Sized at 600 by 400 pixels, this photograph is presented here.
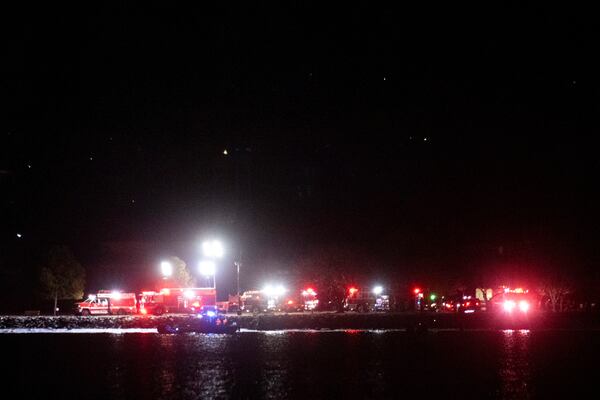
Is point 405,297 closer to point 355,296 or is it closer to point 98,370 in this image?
point 355,296

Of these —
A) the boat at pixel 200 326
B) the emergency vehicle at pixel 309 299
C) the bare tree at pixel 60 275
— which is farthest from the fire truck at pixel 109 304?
the boat at pixel 200 326

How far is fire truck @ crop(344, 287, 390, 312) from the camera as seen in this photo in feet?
203

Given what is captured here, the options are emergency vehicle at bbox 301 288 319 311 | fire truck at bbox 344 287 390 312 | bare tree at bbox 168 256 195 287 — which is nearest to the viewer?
fire truck at bbox 344 287 390 312

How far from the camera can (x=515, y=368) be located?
19.6 metres

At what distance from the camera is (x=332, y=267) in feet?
200

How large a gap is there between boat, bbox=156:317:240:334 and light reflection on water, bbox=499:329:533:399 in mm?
12164

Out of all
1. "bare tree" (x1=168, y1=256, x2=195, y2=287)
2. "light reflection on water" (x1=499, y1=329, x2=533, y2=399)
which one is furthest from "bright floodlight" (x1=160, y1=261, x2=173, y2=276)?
"light reflection on water" (x1=499, y1=329, x2=533, y2=399)

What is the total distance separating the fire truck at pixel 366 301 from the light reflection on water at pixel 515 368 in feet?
103

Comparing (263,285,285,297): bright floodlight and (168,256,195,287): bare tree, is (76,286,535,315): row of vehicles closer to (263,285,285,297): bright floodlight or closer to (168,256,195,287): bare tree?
(263,285,285,297): bright floodlight

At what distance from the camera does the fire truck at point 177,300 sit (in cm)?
5662

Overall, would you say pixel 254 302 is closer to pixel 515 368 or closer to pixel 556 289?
pixel 556 289

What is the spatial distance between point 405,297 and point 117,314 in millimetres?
21595

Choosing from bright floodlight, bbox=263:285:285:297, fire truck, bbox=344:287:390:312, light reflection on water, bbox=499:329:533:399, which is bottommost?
light reflection on water, bbox=499:329:533:399

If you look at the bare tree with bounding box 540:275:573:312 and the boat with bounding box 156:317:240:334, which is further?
the bare tree with bounding box 540:275:573:312
